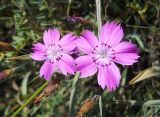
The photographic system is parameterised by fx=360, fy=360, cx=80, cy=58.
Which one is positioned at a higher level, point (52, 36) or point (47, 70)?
point (52, 36)

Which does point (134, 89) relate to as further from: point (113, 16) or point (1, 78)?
point (1, 78)

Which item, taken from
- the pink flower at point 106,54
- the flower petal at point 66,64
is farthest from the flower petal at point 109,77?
the flower petal at point 66,64

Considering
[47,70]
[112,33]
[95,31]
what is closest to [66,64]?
[47,70]

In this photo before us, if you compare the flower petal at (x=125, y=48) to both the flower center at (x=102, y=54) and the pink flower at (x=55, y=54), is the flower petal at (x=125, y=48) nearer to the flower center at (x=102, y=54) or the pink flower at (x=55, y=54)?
the flower center at (x=102, y=54)

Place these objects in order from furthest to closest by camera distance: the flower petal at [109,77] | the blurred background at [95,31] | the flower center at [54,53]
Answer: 1. the blurred background at [95,31]
2. the flower center at [54,53]
3. the flower petal at [109,77]

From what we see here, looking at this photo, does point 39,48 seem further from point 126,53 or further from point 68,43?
point 126,53

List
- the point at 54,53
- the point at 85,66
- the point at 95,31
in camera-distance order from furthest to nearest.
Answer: the point at 95,31 → the point at 54,53 → the point at 85,66

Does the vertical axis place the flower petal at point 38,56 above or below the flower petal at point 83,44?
below
